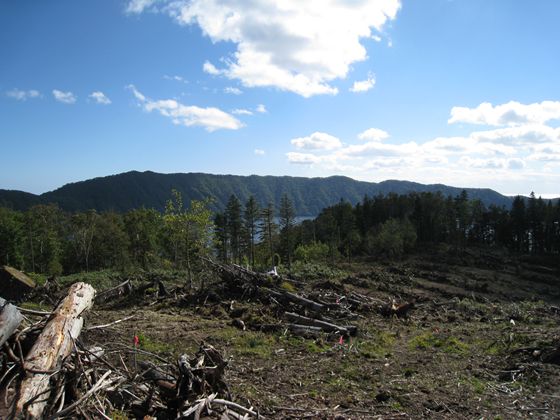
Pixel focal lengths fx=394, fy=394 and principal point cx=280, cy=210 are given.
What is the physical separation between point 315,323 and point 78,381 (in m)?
11.0

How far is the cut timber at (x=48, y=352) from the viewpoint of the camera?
413 cm

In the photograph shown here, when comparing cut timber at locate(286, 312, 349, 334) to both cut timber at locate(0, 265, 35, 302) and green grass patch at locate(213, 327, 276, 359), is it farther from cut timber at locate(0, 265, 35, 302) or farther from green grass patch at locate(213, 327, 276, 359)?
cut timber at locate(0, 265, 35, 302)

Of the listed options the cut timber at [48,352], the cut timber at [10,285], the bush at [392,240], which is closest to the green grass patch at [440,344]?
the cut timber at [48,352]

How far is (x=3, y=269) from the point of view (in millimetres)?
18078

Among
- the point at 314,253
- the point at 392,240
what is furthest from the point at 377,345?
the point at 392,240

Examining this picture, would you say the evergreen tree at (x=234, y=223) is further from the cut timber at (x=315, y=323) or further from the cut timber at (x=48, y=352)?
the cut timber at (x=48, y=352)

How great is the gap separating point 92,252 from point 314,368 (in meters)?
59.6

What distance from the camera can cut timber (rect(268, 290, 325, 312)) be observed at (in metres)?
16.4

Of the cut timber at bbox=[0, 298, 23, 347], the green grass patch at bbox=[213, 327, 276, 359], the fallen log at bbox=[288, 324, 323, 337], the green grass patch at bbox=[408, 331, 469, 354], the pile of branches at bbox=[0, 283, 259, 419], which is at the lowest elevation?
the green grass patch at bbox=[408, 331, 469, 354]

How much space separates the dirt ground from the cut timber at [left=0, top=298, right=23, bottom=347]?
1.19m

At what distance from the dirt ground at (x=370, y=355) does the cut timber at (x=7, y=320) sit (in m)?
1.19

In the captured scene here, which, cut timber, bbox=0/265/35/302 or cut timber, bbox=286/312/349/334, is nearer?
cut timber, bbox=286/312/349/334

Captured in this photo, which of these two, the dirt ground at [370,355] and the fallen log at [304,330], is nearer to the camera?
the dirt ground at [370,355]

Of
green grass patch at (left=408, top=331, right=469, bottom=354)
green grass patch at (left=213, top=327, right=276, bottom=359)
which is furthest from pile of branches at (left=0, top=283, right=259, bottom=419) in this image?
green grass patch at (left=408, top=331, right=469, bottom=354)
